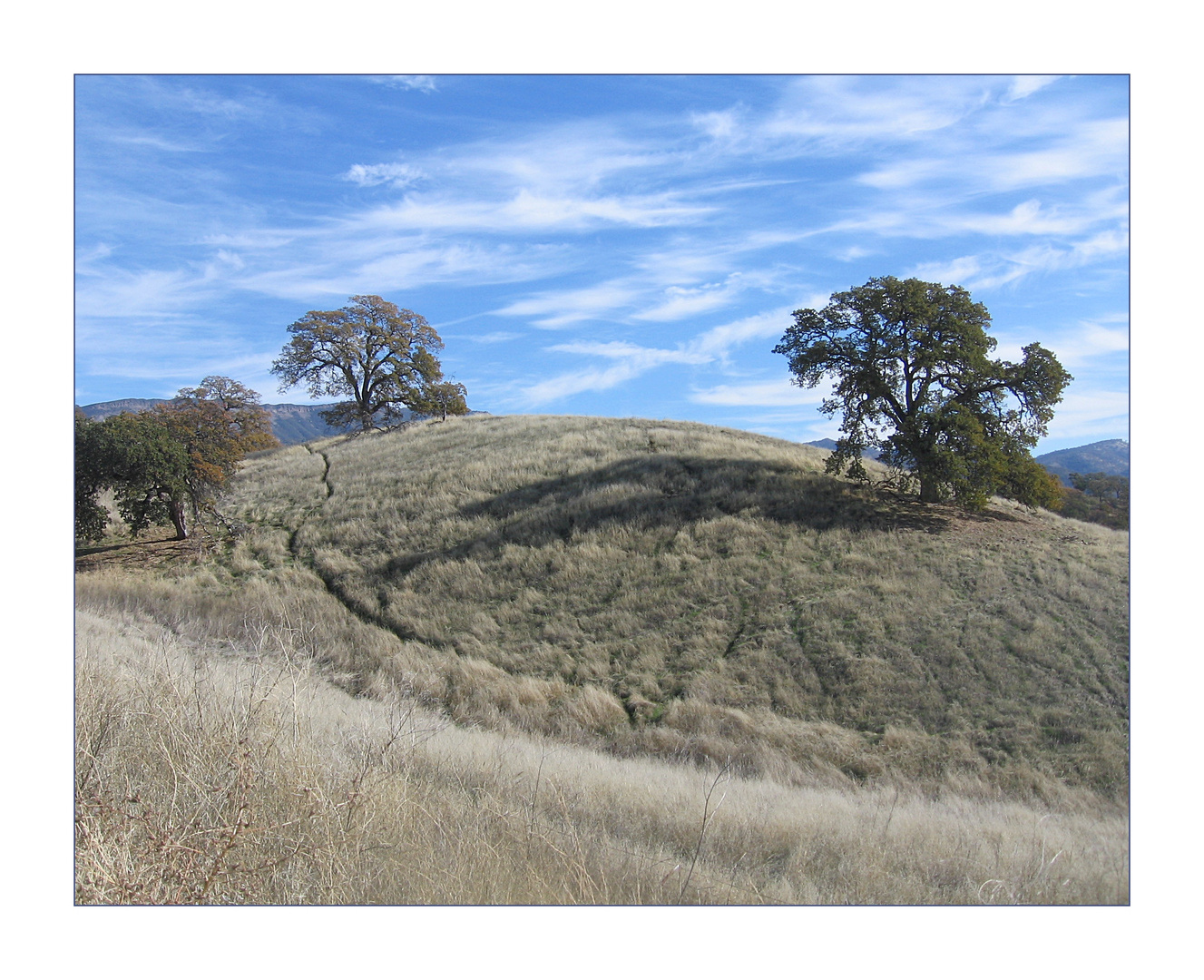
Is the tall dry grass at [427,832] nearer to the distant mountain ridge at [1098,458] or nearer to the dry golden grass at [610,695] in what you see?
the dry golden grass at [610,695]

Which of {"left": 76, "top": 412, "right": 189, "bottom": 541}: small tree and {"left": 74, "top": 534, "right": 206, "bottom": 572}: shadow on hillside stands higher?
{"left": 76, "top": 412, "right": 189, "bottom": 541}: small tree

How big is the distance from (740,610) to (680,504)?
519 centimetres

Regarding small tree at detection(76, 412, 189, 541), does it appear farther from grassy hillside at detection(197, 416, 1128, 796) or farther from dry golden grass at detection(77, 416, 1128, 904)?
grassy hillside at detection(197, 416, 1128, 796)

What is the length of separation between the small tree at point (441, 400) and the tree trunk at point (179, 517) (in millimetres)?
15906

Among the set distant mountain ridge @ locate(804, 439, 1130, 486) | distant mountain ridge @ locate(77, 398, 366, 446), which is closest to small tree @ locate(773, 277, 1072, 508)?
distant mountain ridge @ locate(804, 439, 1130, 486)

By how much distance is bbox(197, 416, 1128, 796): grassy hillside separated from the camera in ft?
31.2

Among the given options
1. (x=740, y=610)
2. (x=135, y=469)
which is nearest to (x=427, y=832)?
(x=740, y=610)

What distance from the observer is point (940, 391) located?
16250mm

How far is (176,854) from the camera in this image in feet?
14.4

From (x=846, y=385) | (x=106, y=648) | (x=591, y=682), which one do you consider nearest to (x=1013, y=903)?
(x=591, y=682)

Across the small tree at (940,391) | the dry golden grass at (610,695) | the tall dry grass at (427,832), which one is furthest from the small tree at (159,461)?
the small tree at (940,391)

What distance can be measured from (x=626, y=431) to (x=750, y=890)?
2346 centimetres

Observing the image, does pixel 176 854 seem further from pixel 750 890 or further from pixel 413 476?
pixel 413 476

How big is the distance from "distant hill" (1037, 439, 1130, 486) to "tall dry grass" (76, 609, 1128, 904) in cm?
326
